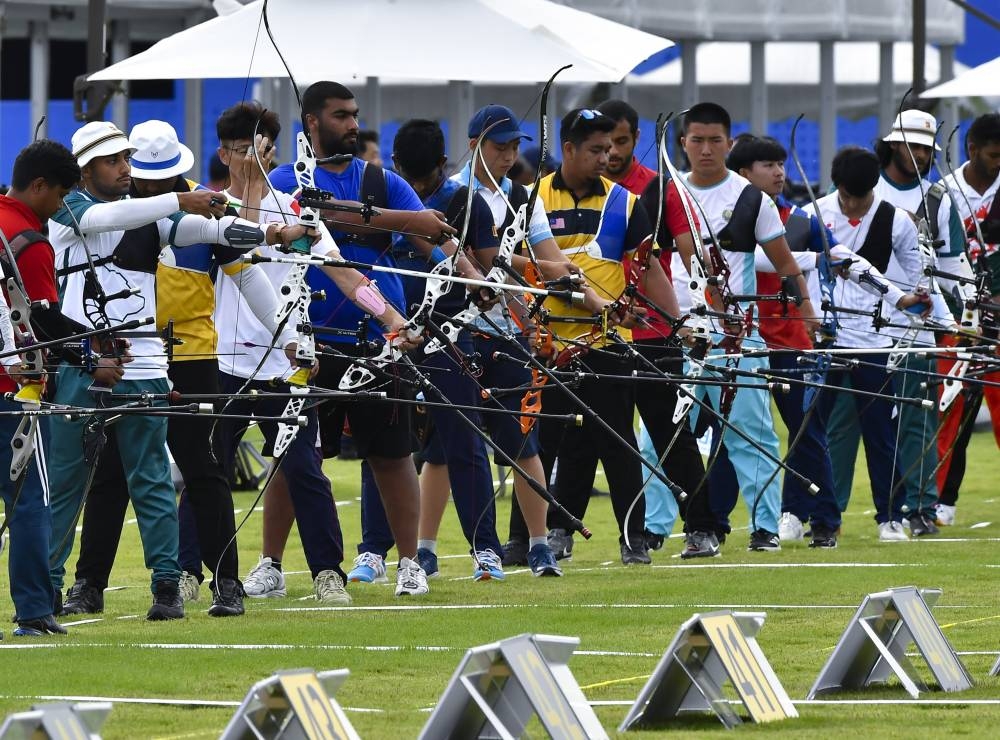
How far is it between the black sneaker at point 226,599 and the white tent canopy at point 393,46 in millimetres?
3005

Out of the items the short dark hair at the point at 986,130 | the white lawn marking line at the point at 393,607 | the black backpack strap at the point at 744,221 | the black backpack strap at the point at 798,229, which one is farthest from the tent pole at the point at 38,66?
the white lawn marking line at the point at 393,607

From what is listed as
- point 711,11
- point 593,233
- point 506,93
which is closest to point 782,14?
point 711,11

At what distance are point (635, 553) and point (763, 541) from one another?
0.75 m

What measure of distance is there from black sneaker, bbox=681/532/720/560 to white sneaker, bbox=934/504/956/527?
1.88 meters

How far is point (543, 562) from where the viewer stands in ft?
27.8

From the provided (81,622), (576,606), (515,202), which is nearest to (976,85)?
(515,202)

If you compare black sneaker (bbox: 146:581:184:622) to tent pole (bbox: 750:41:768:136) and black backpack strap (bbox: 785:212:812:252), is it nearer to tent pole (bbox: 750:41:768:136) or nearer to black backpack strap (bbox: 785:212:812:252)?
black backpack strap (bbox: 785:212:812:252)

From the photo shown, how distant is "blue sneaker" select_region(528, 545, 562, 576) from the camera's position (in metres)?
8.46

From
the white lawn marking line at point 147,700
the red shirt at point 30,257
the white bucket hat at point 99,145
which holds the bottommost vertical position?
the white lawn marking line at point 147,700

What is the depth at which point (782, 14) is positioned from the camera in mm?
19812

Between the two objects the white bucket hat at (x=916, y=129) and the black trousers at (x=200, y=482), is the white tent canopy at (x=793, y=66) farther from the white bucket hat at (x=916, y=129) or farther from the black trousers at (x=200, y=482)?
the black trousers at (x=200, y=482)

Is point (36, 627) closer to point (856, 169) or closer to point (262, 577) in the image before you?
point (262, 577)

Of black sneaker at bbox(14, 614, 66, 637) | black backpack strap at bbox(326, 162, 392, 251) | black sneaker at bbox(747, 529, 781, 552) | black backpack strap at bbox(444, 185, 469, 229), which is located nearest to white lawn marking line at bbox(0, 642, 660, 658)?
black sneaker at bbox(14, 614, 66, 637)

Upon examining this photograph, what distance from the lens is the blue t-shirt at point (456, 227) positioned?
25.3 ft
